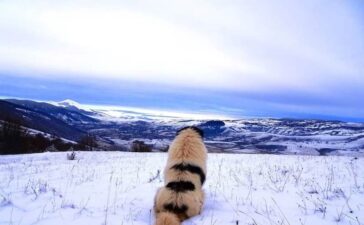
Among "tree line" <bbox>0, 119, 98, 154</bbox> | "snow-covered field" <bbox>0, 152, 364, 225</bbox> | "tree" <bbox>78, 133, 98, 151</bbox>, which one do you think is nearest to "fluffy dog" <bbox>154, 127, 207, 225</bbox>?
"snow-covered field" <bbox>0, 152, 364, 225</bbox>

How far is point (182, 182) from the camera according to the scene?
6.14 m

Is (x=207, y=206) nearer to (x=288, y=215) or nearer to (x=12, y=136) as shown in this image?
(x=288, y=215)

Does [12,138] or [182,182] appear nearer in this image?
[182,182]

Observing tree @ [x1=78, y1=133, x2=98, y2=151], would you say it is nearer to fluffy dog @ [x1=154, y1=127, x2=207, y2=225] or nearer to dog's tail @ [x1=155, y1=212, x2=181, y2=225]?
fluffy dog @ [x1=154, y1=127, x2=207, y2=225]

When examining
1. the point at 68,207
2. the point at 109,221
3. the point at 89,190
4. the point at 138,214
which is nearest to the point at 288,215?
the point at 138,214

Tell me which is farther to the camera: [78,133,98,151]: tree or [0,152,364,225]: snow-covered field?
[78,133,98,151]: tree

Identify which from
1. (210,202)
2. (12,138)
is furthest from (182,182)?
(12,138)

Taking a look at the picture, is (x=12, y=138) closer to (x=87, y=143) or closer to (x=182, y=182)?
(x=87, y=143)

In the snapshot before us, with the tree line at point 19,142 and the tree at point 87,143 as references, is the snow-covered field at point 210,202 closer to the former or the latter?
the tree line at point 19,142

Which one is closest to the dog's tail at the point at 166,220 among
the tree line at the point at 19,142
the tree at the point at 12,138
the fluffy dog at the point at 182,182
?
the fluffy dog at the point at 182,182

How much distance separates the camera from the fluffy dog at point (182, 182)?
5.70 metres

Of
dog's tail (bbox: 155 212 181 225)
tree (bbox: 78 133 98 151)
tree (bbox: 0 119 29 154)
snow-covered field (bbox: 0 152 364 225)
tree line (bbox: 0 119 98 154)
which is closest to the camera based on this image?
dog's tail (bbox: 155 212 181 225)

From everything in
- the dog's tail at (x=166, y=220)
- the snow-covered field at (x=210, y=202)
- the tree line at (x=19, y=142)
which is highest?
the dog's tail at (x=166, y=220)

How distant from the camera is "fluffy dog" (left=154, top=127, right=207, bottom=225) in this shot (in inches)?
224
